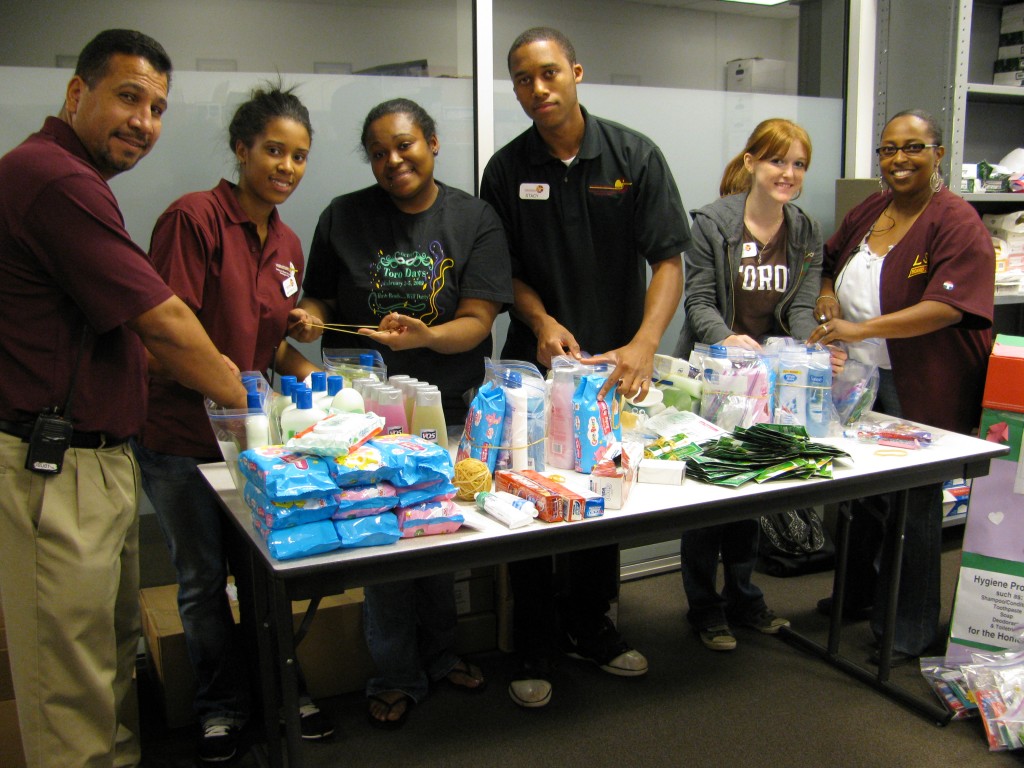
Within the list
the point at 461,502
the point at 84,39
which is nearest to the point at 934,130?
the point at 461,502

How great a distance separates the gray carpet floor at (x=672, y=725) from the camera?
7.53ft

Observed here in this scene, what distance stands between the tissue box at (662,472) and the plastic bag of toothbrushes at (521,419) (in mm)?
243

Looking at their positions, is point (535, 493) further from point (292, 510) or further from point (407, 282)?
point (407, 282)

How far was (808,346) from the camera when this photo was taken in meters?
2.44

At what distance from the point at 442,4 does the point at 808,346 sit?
1772 millimetres

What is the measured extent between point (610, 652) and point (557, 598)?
0.26 m

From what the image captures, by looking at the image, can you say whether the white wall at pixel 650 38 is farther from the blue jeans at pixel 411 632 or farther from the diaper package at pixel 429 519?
the diaper package at pixel 429 519

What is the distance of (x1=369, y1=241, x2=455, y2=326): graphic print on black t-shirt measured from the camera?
2350mm

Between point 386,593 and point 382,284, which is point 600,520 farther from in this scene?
point 382,284

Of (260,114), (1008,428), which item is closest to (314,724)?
(260,114)

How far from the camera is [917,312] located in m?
2.56

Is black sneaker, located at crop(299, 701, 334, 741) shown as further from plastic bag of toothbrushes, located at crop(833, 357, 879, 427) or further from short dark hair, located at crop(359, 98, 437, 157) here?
plastic bag of toothbrushes, located at crop(833, 357, 879, 427)

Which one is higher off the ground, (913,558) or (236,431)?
(236,431)

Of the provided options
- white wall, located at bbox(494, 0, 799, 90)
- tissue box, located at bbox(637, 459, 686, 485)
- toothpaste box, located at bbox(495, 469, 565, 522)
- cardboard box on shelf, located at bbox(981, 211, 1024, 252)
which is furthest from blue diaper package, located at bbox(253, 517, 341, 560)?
cardboard box on shelf, located at bbox(981, 211, 1024, 252)
